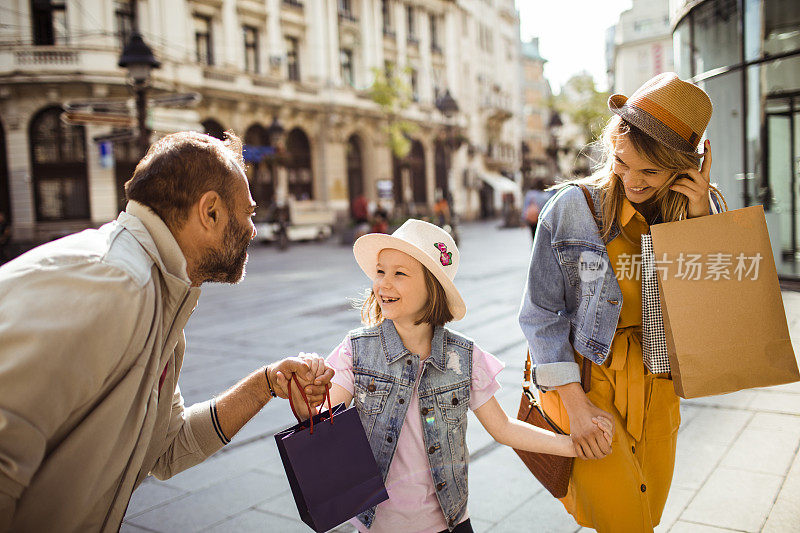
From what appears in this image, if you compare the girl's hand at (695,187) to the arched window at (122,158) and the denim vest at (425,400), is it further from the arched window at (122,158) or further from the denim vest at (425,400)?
the arched window at (122,158)

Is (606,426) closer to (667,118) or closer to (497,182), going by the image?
(667,118)

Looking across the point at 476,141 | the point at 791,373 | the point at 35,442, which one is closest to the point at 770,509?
the point at 791,373

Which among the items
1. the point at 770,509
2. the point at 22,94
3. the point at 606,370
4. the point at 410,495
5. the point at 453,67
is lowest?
the point at 770,509

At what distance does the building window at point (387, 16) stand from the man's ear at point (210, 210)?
38.6 m

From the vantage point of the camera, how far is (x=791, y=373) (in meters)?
1.93

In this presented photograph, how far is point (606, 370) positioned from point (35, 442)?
158 centimetres

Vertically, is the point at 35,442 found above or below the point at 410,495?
above

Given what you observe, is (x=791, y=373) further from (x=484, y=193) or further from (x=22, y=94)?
(x=484, y=193)

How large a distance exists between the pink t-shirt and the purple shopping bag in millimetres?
129

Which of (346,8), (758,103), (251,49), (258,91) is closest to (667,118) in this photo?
(758,103)

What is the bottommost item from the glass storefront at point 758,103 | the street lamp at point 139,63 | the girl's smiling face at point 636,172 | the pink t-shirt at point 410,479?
the pink t-shirt at point 410,479

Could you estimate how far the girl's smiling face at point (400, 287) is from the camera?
2.20 m

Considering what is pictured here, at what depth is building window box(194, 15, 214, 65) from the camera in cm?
2781

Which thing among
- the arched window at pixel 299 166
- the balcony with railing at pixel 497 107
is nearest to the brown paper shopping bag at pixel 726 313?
the arched window at pixel 299 166
